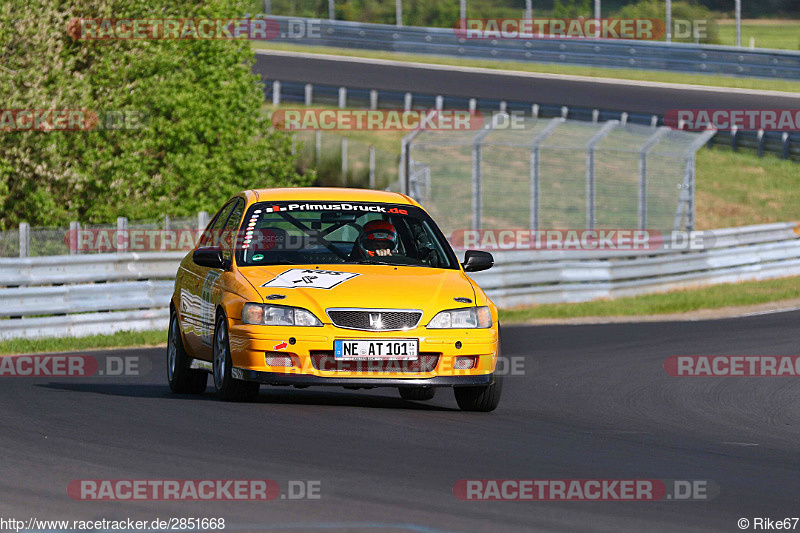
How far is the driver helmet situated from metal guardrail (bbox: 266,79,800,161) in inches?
1099

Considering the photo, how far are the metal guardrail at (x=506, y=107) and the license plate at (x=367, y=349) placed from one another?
29.2 metres

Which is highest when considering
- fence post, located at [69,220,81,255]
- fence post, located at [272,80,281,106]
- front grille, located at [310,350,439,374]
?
front grille, located at [310,350,439,374]

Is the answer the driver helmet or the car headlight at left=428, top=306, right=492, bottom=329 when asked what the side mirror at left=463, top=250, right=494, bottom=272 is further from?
the car headlight at left=428, top=306, right=492, bottom=329

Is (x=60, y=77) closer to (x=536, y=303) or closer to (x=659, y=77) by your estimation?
(x=536, y=303)

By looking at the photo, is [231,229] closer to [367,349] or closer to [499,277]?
[367,349]

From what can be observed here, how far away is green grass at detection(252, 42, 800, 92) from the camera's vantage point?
146 ft

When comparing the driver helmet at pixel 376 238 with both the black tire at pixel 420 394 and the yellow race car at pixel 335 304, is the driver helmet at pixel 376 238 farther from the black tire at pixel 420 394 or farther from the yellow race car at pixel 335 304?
the black tire at pixel 420 394

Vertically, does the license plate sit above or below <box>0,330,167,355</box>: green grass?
above

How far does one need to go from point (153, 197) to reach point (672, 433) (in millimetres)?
20782

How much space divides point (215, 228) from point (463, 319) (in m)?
2.84

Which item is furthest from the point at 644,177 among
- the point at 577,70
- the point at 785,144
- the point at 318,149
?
the point at 577,70

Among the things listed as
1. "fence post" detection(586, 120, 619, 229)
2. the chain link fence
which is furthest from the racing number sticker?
"fence post" detection(586, 120, 619, 229)

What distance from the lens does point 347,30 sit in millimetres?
52656

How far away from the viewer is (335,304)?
9.89 meters
